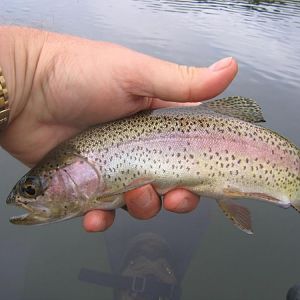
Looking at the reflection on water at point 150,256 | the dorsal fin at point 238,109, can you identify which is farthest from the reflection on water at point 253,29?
the dorsal fin at point 238,109

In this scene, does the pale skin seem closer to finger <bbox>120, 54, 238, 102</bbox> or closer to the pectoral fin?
finger <bbox>120, 54, 238, 102</bbox>

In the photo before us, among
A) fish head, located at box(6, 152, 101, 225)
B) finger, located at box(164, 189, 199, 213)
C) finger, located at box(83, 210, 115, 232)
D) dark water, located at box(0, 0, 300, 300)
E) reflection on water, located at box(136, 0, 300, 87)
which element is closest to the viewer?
fish head, located at box(6, 152, 101, 225)

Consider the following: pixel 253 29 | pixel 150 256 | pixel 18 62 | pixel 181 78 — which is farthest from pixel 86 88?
pixel 253 29

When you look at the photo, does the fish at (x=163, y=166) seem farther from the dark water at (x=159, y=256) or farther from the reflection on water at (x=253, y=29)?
the reflection on water at (x=253, y=29)

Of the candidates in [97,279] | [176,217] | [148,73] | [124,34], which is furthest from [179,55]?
[148,73]

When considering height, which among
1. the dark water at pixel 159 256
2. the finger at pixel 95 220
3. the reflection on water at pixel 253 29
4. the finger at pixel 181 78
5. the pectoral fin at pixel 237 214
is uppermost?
the finger at pixel 181 78

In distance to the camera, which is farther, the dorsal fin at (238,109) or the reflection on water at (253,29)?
the reflection on water at (253,29)

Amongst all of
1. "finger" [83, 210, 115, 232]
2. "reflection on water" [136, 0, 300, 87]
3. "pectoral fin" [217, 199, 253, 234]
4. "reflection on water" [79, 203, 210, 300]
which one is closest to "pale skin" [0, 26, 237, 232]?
"finger" [83, 210, 115, 232]
